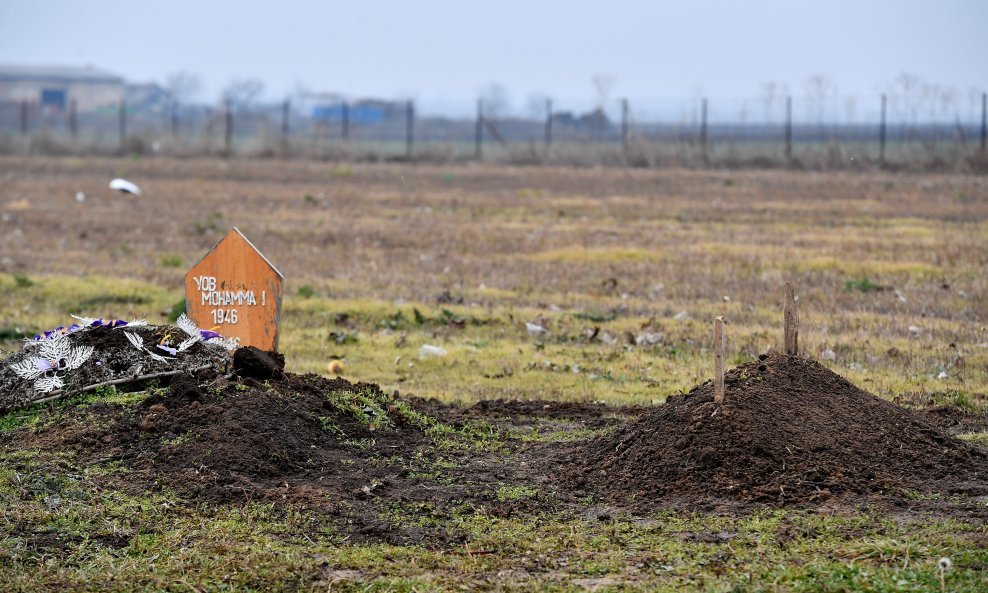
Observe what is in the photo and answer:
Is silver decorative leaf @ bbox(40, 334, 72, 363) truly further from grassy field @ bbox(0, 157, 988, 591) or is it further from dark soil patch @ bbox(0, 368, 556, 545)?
grassy field @ bbox(0, 157, 988, 591)

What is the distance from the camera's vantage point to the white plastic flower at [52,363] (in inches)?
269

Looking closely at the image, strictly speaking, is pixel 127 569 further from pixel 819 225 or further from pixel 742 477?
pixel 819 225

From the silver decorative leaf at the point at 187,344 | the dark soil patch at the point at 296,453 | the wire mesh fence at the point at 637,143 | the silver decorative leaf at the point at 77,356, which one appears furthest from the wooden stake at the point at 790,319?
the wire mesh fence at the point at 637,143

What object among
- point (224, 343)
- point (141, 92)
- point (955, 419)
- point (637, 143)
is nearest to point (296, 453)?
point (224, 343)

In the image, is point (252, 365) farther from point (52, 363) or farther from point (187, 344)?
point (52, 363)

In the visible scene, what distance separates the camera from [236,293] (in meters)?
7.62

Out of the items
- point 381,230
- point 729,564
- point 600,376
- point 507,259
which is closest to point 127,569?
point 729,564

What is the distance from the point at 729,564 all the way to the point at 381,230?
14492 millimetres

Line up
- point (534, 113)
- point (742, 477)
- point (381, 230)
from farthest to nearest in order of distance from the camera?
point (534, 113) < point (381, 230) < point (742, 477)

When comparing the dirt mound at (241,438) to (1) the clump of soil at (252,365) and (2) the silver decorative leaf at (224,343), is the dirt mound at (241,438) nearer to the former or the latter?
(1) the clump of soil at (252,365)

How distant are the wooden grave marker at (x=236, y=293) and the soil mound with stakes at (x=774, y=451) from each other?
7.87ft

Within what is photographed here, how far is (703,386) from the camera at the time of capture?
650 centimetres

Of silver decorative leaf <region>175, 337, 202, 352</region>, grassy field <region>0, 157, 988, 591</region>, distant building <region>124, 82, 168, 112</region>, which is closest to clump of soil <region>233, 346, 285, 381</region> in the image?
silver decorative leaf <region>175, 337, 202, 352</region>

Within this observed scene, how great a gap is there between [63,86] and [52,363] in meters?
93.2
